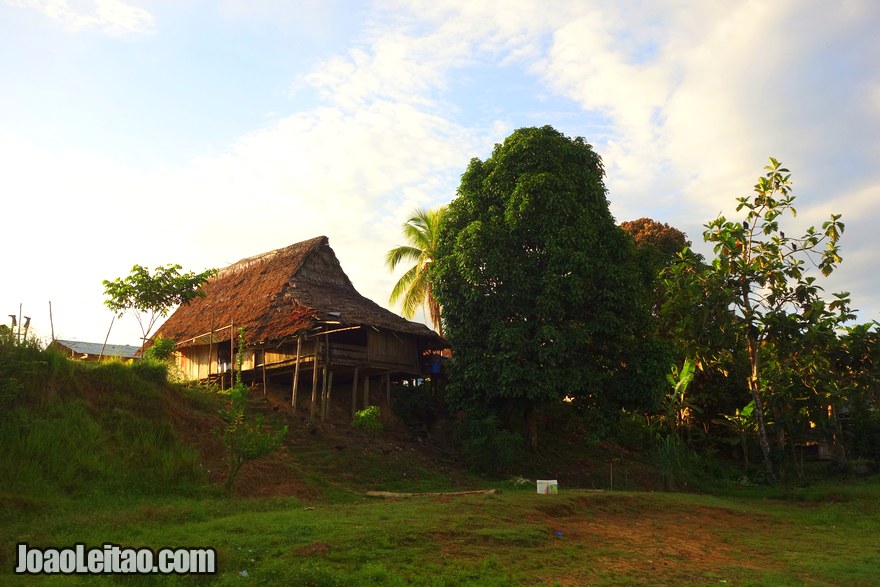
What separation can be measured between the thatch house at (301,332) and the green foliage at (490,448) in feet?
14.2

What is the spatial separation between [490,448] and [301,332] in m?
6.73

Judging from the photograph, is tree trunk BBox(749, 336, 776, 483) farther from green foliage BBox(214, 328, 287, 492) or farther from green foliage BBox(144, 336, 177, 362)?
green foliage BBox(144, 336, 177, 362)

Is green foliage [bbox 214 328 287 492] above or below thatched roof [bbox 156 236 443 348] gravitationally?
below

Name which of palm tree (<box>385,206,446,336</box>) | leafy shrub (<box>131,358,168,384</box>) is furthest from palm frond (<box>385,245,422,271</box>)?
leafy shrub (<box>131,358,168,384</box>)

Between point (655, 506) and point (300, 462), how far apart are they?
8645 millimetres

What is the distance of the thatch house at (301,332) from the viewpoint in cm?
2256

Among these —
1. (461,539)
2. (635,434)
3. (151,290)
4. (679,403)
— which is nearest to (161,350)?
(151,290)

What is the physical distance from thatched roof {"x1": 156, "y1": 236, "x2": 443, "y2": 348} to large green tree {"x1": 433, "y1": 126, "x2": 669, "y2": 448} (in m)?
3.21

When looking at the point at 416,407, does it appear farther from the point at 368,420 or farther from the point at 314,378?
the point at 314,378

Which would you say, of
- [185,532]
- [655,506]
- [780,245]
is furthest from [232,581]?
[780,245]

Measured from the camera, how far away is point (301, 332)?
21906 mm

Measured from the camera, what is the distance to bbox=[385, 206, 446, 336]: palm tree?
97.3 feet

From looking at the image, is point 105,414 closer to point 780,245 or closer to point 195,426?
point 195,426

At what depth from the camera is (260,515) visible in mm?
11516
